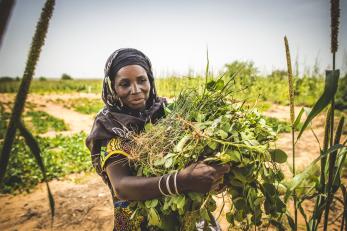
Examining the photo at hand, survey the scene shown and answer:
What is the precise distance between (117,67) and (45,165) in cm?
498

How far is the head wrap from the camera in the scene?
61.5 inches

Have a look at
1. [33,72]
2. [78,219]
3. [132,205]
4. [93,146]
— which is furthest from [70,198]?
[33,72]

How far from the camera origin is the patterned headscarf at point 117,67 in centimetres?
173

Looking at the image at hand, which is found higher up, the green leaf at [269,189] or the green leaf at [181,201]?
the green leaf at [269,189]

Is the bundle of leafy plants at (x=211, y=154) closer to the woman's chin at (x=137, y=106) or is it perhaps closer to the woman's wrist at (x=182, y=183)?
the woman's wrist at (x=182, y=183)

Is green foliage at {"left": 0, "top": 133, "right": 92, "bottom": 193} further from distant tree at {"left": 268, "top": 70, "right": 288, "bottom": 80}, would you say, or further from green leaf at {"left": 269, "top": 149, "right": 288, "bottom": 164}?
distant tree at {"left": 268, "top": 70, "right": 288, "bottom": 80}

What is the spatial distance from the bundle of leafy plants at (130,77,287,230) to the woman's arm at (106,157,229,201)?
1.3 inches

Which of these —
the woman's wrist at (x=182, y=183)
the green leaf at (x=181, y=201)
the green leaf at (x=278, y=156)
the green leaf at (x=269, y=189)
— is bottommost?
the green leaf at (x=181, y=201)

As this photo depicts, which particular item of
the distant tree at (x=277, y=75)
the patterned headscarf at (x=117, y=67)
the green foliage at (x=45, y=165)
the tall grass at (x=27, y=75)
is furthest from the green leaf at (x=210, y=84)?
the distant tree at (x=277, y=75)

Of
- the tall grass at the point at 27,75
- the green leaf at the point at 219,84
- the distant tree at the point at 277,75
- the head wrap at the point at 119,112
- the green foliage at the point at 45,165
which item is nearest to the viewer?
the tall grass at the point at 27,75

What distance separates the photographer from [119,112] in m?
1.73

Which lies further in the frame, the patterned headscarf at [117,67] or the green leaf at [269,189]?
the patterned headscarf at [117,67]

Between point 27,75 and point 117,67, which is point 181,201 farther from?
point 117,67

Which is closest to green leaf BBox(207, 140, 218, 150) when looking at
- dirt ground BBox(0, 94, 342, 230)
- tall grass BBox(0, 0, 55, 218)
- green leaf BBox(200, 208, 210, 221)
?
green leaf BBox(200, 208, 210, 221)
